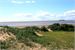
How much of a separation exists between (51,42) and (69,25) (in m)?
0.39

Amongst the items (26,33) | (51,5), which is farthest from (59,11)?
(26,33)

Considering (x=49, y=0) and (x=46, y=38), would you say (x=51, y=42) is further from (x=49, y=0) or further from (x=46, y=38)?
(x=49, y=0)

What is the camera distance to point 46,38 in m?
2.50

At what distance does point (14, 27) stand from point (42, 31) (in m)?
0.45

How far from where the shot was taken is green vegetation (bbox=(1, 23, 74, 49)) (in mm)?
2467

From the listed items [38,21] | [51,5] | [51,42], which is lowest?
[51,42]

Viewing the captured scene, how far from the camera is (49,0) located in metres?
2.49

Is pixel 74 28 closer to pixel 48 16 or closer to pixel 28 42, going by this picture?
pixel 48 16

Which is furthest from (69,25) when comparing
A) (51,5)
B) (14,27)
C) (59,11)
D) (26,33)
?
(14,27)

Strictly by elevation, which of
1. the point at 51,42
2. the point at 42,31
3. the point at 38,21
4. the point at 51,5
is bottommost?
the point at 51,42

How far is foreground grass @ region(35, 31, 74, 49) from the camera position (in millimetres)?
2465

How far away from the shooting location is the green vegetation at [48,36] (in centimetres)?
247

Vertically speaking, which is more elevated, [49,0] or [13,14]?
[49,0]

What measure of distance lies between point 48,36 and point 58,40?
0.54 feet
